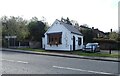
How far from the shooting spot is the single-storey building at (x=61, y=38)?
3744cm

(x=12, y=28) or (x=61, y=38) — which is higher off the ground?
(x=12, y=28)

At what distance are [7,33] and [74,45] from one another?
1346 cm

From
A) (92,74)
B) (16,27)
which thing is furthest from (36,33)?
(92,74)

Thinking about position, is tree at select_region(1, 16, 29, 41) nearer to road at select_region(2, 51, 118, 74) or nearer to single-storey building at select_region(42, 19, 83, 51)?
single-storey building at select_region(42, 19, 83, 51)

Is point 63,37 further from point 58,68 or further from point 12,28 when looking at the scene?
point 58,68

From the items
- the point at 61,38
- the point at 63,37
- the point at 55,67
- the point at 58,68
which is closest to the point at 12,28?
the point at 61,38

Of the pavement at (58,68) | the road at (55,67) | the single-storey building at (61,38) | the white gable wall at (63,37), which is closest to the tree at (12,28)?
the single-storey building at (61,38)

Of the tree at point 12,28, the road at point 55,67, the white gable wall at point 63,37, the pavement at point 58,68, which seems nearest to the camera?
the pavement at point 58,68

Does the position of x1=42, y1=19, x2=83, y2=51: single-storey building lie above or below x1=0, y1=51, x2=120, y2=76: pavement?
above

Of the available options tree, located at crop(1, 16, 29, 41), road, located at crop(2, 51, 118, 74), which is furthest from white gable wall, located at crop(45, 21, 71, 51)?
road, located at crop(2, 51, 118, 74)

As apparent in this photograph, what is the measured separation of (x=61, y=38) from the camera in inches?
1497

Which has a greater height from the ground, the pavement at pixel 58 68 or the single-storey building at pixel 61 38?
the single-storey building at pixel 61 38

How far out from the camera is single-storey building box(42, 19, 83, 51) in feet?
123

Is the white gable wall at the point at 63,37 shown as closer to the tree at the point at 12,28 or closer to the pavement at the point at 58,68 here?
the tree at the point at 12,28
